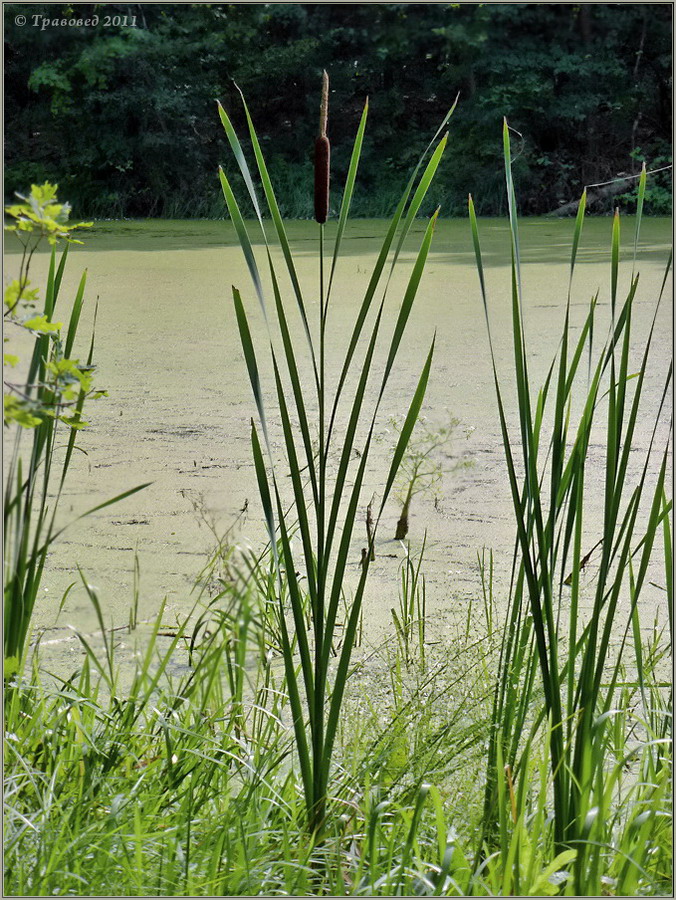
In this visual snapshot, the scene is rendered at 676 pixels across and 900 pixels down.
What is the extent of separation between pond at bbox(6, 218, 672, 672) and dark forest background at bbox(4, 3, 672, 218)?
33cm

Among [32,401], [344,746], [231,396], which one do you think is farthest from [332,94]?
[32,401]

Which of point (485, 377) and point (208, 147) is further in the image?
point (208, 147)

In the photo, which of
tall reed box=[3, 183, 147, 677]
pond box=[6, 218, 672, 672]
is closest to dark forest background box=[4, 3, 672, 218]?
pond box=[6, 218, 672, 672]

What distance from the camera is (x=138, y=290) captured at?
387 cm

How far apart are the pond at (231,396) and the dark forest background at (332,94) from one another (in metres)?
0.33

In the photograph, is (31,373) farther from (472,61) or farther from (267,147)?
(472,61)

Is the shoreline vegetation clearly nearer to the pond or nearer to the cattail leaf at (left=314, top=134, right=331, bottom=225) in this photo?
the cattail leaf at (left=314, top=134, right=331, bottom=225)

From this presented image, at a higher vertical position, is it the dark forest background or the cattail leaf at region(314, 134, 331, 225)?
the dark forest background

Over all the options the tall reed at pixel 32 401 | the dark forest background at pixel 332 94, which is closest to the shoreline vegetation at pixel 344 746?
the tall reed at pixel 32 401

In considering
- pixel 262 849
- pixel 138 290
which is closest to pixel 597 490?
pixel 262 849

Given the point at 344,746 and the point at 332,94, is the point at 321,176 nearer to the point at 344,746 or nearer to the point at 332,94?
the point at 344,746

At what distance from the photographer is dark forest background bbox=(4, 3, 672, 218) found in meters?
3.27

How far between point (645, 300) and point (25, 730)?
128 inches

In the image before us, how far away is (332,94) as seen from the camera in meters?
3.94
